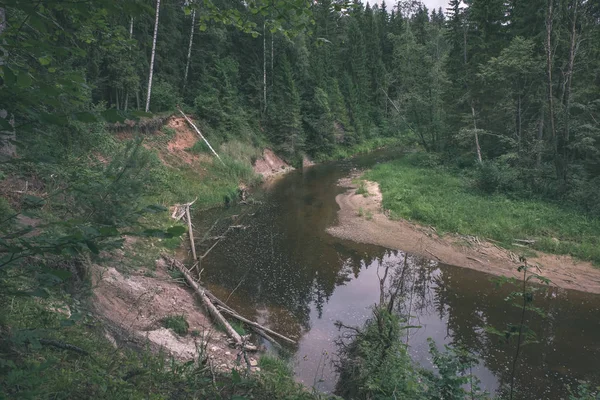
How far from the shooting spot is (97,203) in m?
4.82

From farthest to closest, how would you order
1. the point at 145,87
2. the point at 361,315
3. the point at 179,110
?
1. the point at 179,110
2. the point at 145,87
3. the point at 361,315

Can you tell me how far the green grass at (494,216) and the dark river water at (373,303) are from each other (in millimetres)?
2570

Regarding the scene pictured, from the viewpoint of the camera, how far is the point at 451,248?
1397 centimetres

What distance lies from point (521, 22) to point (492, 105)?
5.02 meters

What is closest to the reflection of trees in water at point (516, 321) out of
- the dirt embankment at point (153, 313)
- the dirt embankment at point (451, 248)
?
the dirt embankment at point (451, 248)

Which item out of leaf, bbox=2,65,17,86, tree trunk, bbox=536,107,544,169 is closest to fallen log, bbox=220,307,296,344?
leaf, bbox=2,65,17,86

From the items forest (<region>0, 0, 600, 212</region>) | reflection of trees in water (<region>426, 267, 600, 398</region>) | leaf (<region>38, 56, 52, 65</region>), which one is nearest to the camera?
leaf (<region>38, 56, 52, 65</region>)

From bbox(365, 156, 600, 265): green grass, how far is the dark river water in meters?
2.57

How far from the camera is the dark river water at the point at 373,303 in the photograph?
7.65 meters

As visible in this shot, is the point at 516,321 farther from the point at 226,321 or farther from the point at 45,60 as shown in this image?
the point at 45,60

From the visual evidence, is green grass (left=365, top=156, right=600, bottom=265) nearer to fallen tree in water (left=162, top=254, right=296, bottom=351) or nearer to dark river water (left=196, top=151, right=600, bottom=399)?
dark river water (left=196, top=151, right=600, bottom=399)

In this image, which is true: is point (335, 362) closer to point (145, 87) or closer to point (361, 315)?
point (361, 315)

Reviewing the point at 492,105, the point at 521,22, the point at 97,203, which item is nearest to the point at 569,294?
the point at 97,203

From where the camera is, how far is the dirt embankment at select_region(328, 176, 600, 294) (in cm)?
1188
